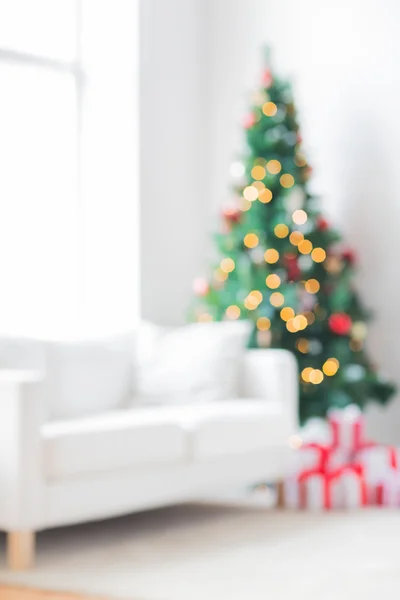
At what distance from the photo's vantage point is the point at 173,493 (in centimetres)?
509

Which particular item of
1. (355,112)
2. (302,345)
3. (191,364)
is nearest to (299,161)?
(355,112)

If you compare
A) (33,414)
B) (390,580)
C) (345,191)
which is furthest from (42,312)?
(390,580)

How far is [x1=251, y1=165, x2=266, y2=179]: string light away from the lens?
21.2 feet

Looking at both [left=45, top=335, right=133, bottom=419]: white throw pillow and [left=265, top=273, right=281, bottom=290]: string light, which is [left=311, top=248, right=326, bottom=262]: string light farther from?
[left=45, top=335, right=133, bottom=419]: white throw pillow

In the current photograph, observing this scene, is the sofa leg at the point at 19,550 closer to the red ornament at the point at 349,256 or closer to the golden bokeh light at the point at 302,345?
the golden bokeh light at the point at 302,345

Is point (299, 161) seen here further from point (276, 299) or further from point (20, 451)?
point (20, 451)

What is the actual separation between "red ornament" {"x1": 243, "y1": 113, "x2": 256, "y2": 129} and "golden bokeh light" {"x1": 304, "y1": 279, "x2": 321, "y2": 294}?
0.87 meters

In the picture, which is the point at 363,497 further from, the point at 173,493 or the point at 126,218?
the point at 126,218

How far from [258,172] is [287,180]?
16cm

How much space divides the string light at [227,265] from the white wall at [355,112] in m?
0.83

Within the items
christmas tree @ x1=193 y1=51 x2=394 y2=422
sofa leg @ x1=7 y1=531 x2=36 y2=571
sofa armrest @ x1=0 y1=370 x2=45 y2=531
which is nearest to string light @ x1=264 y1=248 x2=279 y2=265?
christmas tree @ x1=193 y1=51 x2=394 y2=422

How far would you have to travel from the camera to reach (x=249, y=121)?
6547 mm

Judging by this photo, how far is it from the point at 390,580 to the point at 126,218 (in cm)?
326

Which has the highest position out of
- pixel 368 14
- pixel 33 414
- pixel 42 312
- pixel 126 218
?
pixel 368 14
